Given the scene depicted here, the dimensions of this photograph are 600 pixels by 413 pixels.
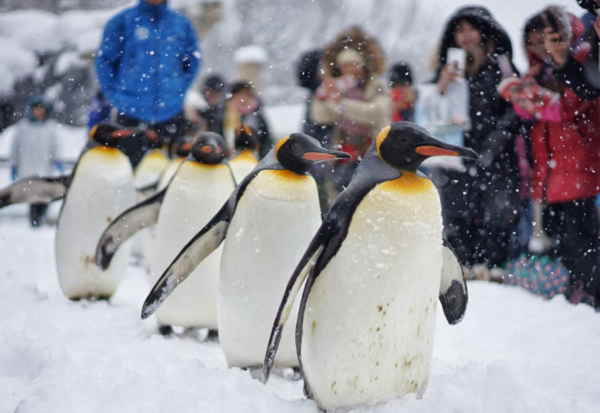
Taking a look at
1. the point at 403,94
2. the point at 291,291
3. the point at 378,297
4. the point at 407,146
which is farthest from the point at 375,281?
the point at 403,94

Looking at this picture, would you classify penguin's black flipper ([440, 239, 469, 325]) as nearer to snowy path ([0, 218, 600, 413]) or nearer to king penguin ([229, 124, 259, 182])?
snowy path ([0, 218, 600, 413])

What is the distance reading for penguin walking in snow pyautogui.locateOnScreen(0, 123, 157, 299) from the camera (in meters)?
2.64

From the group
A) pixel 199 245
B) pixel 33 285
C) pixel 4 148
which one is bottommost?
pixel 4 148

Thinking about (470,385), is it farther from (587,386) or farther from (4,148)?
(4,148)

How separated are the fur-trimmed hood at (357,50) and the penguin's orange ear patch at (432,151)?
1.69 metres

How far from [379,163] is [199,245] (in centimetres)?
64

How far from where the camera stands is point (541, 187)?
2.66 meters

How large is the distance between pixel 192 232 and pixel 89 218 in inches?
30.8

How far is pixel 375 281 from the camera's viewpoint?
4.05ft

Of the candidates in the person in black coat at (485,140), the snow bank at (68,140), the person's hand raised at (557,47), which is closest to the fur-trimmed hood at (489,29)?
the person in black coat at (485,140)

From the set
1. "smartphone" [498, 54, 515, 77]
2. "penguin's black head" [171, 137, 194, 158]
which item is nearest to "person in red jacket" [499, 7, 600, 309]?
"smartphone" [498, 54, 515, 77]

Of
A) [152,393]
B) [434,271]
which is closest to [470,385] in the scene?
[434,271]

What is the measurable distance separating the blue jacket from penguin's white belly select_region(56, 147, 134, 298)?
1055 mm

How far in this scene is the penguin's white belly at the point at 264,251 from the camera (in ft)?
5.18
